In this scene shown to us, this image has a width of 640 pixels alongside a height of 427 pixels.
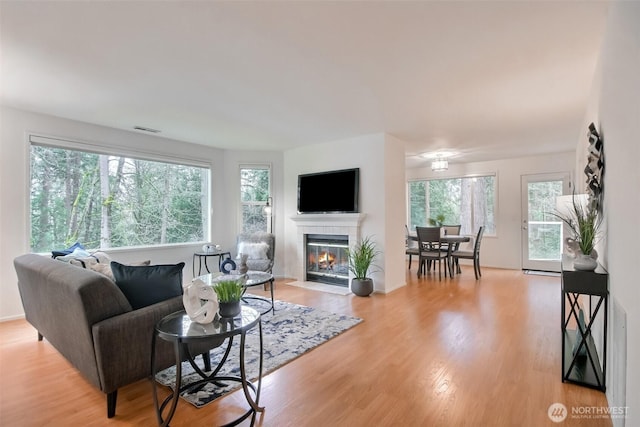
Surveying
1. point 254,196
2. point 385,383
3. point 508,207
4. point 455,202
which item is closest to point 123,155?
point 254,196

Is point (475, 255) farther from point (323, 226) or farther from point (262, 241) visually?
point (262, 241)

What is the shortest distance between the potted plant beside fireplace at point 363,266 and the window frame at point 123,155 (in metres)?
2.67

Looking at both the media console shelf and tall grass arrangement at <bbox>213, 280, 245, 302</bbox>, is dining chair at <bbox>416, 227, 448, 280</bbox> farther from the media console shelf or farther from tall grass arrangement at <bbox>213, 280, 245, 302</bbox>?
tall grass arrangement at <bbox>213, 280, 245, 302</bbox>

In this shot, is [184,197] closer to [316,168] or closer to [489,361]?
[316,168]

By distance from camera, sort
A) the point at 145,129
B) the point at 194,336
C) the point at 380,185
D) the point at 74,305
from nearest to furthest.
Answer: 1. the point at 194,336
2. the point at 74,305
3. the point at 145,129
4. the point at 380,185

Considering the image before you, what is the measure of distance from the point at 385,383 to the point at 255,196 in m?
4.38

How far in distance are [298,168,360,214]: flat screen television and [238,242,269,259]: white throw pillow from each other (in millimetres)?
941

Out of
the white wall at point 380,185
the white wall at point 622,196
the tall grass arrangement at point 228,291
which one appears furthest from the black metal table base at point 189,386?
the white wall at point 380,185

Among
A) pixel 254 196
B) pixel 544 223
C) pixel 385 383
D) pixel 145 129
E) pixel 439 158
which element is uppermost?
pixel 145 129

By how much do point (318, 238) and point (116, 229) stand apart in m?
3.09

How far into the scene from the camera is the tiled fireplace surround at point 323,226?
16.2ft

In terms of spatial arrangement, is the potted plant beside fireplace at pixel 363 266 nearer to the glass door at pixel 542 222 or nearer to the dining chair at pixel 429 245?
the dining chair at pixel 429 245

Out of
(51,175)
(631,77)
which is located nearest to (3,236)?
(51,175)

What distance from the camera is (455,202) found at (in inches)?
292
